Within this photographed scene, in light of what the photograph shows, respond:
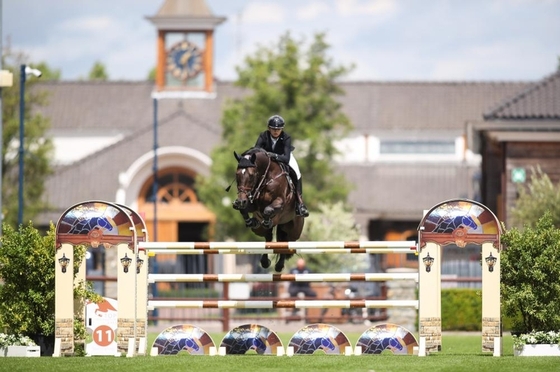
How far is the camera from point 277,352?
45.6 feet

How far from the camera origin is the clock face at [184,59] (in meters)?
57.6

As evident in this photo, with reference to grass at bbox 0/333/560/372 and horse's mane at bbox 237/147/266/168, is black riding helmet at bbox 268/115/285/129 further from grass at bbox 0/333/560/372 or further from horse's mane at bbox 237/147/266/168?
grass at bbox 0/333/560/372

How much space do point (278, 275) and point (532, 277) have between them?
2830mm

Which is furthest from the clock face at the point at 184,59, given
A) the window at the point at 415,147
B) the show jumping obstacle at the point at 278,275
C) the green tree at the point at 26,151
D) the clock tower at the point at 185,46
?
the show jumping obstacle at the point at 278,275

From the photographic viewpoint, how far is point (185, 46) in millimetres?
57594

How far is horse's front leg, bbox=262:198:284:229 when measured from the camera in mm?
14438

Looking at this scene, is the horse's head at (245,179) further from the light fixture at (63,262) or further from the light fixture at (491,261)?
the light fixture at (491,261)

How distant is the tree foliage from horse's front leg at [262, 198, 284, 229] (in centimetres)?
261

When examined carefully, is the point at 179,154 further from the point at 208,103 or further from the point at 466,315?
the point at 466,315

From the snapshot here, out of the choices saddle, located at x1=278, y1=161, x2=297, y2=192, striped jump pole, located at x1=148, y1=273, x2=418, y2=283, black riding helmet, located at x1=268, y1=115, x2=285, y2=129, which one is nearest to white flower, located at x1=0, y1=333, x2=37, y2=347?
striped jump pole, located at x1=148, y1=273, x2=418, y2=283

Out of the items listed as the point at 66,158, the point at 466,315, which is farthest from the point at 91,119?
the point at 466,315

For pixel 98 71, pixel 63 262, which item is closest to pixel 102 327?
pixel 63 262

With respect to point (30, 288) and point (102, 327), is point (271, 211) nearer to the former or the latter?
point (102, 327)

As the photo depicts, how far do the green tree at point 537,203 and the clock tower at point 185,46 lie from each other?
28.9 metres
